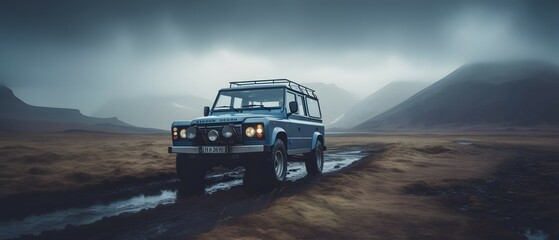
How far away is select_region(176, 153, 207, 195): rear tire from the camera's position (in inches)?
296

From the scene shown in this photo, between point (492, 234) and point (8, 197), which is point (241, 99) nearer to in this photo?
point (8, 197)

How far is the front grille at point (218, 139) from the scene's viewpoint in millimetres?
6794

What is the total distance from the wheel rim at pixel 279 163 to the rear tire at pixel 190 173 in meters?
1.59

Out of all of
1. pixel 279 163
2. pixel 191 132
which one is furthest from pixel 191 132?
pixel 279 163

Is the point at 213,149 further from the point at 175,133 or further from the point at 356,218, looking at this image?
the point at 356,218

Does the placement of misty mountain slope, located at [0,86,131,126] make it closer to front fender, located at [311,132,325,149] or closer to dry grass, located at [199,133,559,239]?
front fender, located at [311,132,325,149]

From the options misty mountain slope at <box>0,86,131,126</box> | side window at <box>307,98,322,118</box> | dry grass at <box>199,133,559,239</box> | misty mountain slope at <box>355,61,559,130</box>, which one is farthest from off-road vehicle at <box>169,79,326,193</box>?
misty mountain slope at <box>0,86,131,126</box>

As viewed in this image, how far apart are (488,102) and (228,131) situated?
128 metres

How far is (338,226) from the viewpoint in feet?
14.9

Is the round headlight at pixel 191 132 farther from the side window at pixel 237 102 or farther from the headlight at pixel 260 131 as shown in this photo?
the side window at pixel 237 102

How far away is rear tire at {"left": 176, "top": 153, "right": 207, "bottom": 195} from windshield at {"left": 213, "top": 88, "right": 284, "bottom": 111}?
5.73ft

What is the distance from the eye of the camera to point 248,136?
6.83m

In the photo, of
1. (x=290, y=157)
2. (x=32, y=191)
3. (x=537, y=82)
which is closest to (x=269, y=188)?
(x=290, y=157)

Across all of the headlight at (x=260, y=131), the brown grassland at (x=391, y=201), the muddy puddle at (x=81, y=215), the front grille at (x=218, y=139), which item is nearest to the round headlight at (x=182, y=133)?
the front grille at (x=218, y=139)
